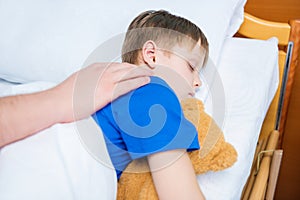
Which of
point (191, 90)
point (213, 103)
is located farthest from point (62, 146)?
point (213, 103)

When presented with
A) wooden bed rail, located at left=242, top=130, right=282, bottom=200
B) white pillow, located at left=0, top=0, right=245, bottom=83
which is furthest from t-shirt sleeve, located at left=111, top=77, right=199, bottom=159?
white pillow, located at left=0, top=0, right=245, bottom=83

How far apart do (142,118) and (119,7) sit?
514mm

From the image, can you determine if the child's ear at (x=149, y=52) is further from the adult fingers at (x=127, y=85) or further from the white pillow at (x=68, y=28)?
the white pillow at (x=68, y=28)

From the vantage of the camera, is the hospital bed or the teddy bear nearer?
the teddy bear

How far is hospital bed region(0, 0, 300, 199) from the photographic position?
878 mm

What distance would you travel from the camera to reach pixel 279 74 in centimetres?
116

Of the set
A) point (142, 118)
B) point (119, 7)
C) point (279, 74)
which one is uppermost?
point (119, 7)

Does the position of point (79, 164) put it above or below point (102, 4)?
below

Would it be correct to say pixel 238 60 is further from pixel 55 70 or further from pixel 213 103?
pixel 55 70

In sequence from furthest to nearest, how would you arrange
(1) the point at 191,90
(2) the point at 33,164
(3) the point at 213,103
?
(3) the point at 213,103 → (1) the point at 191,90 → (2) the point at 33,164

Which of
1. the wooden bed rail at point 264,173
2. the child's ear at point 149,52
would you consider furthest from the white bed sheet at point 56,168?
the wooden bed rail at point 264,173

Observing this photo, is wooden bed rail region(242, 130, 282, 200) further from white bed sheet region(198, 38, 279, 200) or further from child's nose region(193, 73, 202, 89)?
child's nose region(193, 73, 202, 89)

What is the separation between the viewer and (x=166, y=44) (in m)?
0.78

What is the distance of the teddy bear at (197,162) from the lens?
712 millimetres
